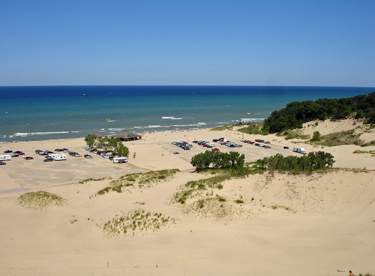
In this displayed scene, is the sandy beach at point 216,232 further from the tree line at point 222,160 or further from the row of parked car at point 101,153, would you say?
the row of parked car at point 101,153

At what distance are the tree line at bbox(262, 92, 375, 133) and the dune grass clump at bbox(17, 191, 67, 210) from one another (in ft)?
194

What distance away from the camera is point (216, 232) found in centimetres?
1992

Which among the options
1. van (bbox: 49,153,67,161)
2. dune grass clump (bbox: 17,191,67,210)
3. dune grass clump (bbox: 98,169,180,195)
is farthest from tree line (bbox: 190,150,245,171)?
van (bbox: 49,153,67,161)

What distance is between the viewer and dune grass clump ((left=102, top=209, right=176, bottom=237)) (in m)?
20.4

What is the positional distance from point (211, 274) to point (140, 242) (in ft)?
19.5

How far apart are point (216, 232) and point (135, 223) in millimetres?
6056

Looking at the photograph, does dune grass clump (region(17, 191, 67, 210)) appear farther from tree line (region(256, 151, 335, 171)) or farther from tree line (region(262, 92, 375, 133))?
tree line (region(262, 92, 375, 133))

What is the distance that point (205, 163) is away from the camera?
36.1 metres

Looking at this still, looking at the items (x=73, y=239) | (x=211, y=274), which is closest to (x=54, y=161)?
(x=73, y=239)

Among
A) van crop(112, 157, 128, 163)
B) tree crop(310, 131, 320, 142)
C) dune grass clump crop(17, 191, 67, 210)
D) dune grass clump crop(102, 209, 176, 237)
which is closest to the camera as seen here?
dune grass clump crop(102, 209, 176, 237)

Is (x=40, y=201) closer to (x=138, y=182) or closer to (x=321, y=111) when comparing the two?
(x=138, y=182)

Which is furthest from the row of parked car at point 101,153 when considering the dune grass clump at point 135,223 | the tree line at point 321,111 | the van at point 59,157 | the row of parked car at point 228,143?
the tree line at point 321,111

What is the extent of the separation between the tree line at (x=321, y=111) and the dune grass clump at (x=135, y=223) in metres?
57.4

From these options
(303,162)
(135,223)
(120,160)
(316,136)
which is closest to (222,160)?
(303,162)
